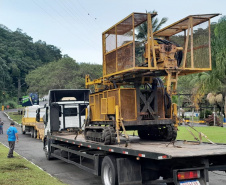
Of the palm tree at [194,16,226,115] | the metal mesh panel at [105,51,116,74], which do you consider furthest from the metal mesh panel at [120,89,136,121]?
the palm tree at [194,16,226,115]

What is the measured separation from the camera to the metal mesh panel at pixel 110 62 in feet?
32.9

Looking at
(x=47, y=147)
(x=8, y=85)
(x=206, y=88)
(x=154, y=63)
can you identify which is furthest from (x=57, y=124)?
(x=8, y=85)

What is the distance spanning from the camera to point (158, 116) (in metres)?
10.1

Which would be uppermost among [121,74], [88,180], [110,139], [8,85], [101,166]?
[8,85]

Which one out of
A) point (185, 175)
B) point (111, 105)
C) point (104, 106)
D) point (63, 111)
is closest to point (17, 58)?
point (63, 111)

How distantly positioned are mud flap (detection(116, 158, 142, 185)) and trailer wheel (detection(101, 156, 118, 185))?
289mm

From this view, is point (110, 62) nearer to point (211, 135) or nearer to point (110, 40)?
point (110, 40)

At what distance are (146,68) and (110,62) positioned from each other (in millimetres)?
1725

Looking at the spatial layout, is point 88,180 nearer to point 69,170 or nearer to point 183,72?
point 69,170

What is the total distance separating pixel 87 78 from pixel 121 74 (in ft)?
11.1

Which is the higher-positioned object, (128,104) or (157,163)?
(128,104)

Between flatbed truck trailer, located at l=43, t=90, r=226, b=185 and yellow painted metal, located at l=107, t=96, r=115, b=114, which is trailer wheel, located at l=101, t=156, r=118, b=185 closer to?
flatbed truck trailer, located at l=43, t=90, r=226, b=185

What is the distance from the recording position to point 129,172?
25.8ft

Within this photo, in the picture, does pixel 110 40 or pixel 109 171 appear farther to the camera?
pixel 110 40
